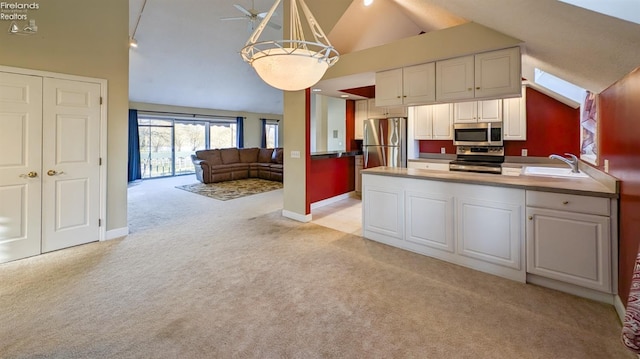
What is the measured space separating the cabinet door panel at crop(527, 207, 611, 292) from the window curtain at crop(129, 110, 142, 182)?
33.3 ft

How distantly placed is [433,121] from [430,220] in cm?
296

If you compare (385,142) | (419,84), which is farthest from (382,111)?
(419,84)

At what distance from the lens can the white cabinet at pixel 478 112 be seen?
16.2 feet

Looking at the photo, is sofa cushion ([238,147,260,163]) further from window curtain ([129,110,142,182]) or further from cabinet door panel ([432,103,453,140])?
cabinet door panel ([432,103,453,140])

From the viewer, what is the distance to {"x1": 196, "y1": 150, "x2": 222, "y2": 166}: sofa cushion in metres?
8.84

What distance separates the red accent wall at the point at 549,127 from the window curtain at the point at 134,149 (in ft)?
32.6

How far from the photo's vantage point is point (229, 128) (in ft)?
39.2

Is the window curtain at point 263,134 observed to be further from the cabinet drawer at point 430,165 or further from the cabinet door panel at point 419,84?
the cabinet door panel at point 419,84

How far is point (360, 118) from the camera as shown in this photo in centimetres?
688

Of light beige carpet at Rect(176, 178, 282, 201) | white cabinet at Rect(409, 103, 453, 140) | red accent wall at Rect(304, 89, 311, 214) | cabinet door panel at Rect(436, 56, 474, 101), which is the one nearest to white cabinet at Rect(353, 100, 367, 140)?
white cabinet at Rect(409, 103, 453, 140)

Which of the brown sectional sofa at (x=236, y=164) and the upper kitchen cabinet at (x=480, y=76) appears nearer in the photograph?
the upper kitchen cabinet at (x=480, y=76)

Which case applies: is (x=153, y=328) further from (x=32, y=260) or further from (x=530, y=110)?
(x=530, y=110)

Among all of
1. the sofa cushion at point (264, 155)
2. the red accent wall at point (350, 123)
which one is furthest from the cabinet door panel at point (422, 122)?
Result: the sofa cushion at point (264, 155)

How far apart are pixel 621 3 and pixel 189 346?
9.69 feet
